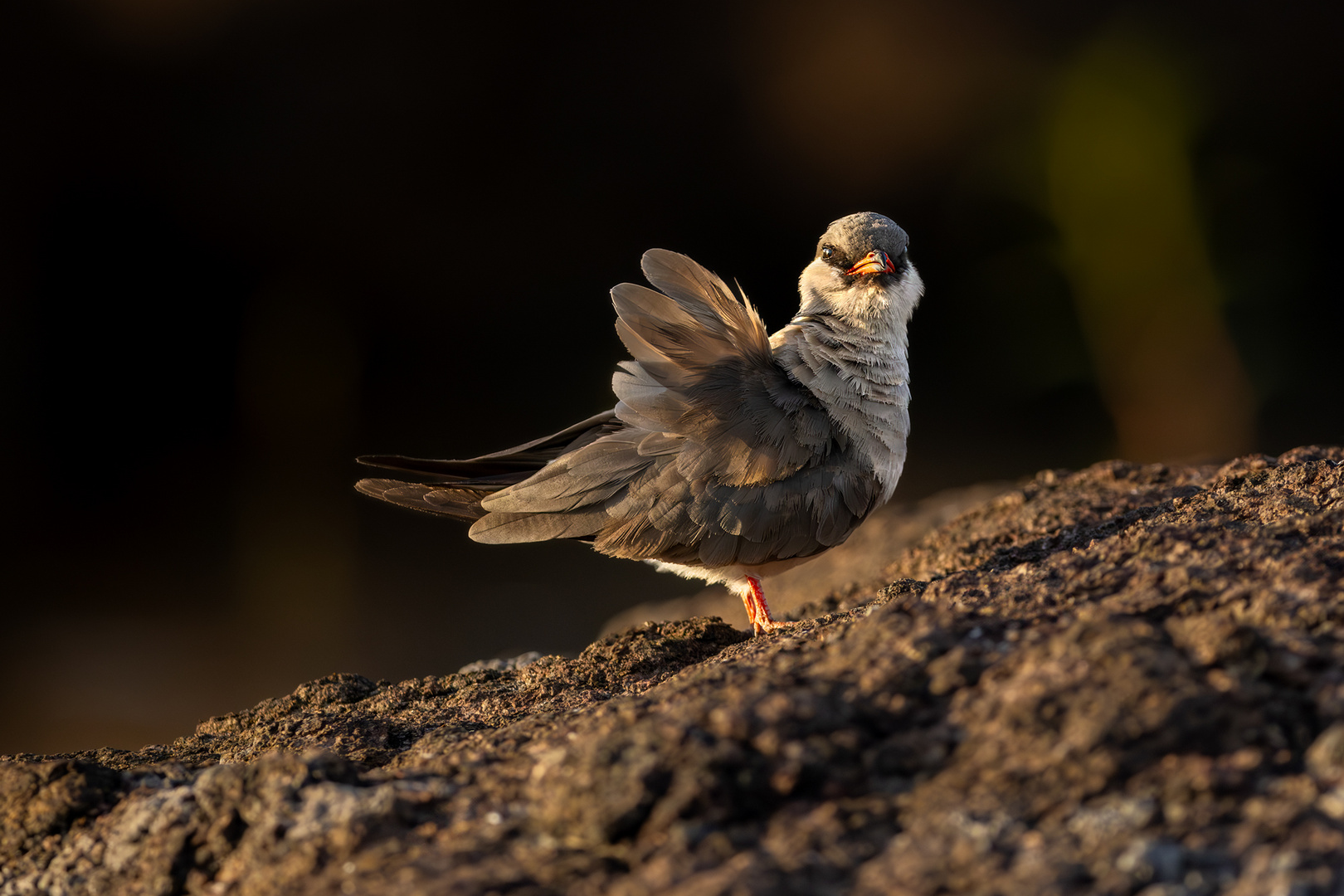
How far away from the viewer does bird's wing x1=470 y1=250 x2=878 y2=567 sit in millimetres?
3178

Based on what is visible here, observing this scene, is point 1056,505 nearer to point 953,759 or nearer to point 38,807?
point 953,759

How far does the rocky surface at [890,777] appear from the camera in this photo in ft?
4.12

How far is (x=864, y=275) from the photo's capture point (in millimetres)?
3594

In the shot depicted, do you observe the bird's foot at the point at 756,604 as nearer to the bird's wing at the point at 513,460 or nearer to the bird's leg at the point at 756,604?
the bird's leg at the point at 756,604

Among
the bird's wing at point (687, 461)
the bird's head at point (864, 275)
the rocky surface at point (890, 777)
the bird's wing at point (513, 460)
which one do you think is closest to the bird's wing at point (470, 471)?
the bird's wing at point (513, 460)

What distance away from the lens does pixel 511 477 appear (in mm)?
3484

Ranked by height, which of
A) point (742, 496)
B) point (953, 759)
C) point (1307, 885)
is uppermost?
point (742, 496)

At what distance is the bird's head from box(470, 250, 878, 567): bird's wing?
0.49 m

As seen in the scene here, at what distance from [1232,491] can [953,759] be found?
6.09ft

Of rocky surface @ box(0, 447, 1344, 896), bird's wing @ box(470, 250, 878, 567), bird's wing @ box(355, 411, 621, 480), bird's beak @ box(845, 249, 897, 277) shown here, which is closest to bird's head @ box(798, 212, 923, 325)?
bird's beak @ box(845, 249, 897, 277)

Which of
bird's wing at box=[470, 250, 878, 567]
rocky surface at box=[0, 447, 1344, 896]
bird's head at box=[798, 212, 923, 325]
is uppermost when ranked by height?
bird's head at box=[798, 212, 923, 325]

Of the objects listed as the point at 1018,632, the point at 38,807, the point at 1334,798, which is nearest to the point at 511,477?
the point at 38,807

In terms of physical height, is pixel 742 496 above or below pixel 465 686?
A: above

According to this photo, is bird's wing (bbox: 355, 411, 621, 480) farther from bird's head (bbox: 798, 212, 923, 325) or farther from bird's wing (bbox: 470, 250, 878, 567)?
bird's head (bbox: 798, 212, 923, 325)
